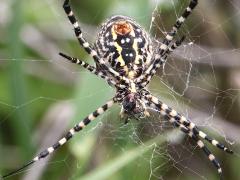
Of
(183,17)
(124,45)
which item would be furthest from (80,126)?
(183,17)

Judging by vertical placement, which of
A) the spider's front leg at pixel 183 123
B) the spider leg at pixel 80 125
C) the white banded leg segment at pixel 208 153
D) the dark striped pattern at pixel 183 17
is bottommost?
the white banded leg segment at pixel 208 153

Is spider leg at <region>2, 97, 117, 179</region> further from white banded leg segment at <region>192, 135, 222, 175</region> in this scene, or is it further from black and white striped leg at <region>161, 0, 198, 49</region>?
white banded leg segment at <region>192, 135, 222, 175</region>

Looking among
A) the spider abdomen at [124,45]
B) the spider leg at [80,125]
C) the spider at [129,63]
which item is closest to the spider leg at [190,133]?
the spider at [129,63]

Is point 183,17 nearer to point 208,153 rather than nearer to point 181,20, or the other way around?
point 181,20

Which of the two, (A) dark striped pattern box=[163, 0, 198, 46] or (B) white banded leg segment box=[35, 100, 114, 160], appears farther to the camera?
(B) white banded leg segment box=[35, 100, 114, 160]

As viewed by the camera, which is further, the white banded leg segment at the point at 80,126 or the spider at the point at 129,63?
the white banded leg segment at the point at 80,126

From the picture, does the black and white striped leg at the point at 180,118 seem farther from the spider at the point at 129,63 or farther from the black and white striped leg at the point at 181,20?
the black and white striped leg at the point at 181,20

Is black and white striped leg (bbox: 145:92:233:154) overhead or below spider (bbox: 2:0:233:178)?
below

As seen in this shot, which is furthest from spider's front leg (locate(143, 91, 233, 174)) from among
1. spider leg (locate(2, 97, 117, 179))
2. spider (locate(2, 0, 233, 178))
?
spider leg (locate(2, 97, 117, 179))

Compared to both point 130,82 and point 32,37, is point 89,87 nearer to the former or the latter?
point 130,82
